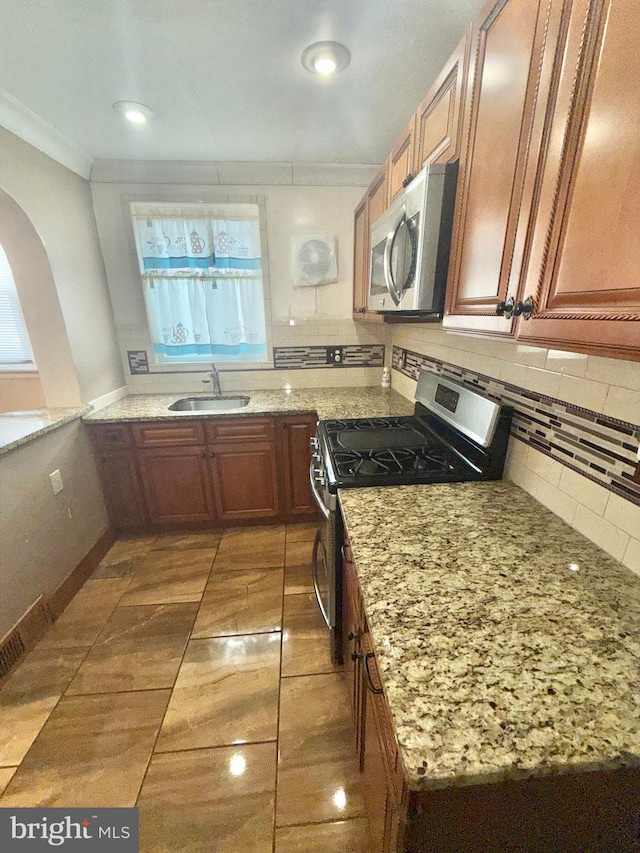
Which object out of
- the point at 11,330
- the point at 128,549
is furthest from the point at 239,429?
the point at 11,330

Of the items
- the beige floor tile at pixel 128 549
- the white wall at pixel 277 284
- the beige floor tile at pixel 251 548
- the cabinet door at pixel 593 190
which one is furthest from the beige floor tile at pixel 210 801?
the white wall at pixel 277 284

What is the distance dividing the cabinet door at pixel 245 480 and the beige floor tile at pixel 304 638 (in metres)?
0.74

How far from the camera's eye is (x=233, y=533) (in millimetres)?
2467

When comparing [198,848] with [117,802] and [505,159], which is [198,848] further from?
[505,159]

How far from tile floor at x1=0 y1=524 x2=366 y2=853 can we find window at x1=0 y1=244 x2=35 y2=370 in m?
2.29

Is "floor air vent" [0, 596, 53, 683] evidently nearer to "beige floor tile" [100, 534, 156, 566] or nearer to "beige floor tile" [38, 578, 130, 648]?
"beige floor tile" [38, 578, 130, 648]

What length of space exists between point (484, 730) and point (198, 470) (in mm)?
2153

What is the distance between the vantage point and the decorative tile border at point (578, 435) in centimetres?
84

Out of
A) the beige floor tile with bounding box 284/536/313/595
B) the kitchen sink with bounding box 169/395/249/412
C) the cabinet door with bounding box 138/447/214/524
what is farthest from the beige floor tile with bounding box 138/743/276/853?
the kitchen sink with bounding box 169/395/249/412

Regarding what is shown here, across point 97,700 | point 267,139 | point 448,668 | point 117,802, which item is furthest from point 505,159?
point 97,700

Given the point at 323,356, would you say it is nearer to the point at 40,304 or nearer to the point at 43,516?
the point at 40,304

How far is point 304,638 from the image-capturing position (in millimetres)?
1642

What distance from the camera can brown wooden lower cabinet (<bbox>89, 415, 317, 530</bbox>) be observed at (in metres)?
2.25

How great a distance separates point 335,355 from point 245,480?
123 centimetres
